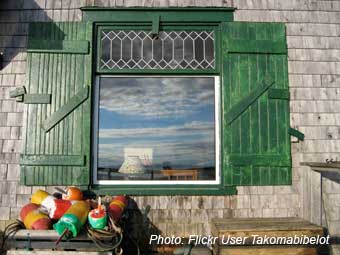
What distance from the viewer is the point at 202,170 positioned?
187 inches

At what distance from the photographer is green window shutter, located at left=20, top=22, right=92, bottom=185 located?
4.45 meters

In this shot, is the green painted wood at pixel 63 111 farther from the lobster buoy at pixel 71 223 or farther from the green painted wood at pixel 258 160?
the green painted wood at pixel 258 160

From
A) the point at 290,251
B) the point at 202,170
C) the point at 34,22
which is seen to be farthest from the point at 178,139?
the point at 34,22

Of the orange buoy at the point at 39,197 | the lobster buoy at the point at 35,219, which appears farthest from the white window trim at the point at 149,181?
the lobster buoy at the point at 35,219

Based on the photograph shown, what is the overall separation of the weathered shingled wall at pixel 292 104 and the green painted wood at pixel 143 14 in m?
0.10

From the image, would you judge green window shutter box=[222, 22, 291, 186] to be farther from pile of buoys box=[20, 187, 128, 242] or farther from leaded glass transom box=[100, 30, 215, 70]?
pile of buoys box=[20, 187, 128, 242]

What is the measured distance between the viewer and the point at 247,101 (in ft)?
15.0

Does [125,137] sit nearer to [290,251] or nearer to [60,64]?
[60,64]

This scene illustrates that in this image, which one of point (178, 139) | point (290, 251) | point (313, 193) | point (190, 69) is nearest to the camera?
point (290, 251)

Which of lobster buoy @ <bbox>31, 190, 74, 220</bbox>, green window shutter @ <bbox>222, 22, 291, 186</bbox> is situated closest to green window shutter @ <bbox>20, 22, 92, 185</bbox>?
lobster buoy @ <bbox>31, 190, 74, 220</bbox>

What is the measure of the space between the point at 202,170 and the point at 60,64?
7.86 ft

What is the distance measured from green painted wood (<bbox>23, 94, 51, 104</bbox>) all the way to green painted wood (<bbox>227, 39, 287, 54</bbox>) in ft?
8.28

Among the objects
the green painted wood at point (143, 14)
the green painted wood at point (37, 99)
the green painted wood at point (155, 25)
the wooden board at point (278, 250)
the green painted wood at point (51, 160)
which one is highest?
the green painted wood at point (143, 14)

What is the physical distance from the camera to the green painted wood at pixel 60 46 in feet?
15.1
